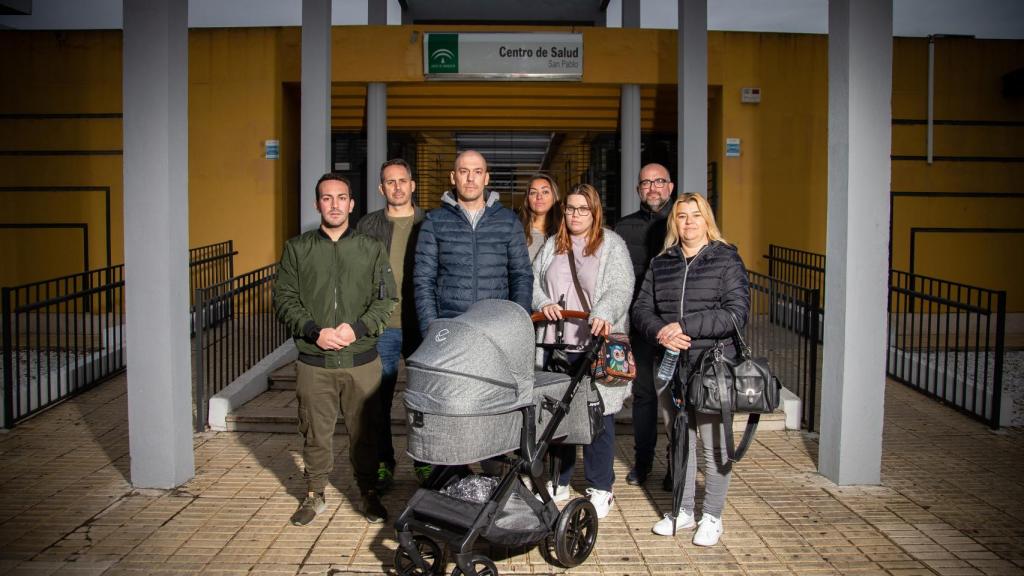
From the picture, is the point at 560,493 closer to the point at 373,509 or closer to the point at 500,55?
the point at 373,509

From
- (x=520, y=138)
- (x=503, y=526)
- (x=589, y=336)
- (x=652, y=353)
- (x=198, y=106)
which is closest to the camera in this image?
(x=503, y=526)

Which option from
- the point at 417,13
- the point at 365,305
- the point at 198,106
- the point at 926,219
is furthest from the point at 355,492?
the point at 417,13

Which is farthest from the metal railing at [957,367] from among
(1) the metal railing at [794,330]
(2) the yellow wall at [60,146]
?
(2) the yellow wall at [60,146]

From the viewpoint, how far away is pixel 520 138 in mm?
15398

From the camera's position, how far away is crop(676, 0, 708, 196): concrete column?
10.5 m

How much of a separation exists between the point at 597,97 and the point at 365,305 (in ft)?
29.5

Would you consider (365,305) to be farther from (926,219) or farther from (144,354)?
(926,219)

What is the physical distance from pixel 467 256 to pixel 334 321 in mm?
809

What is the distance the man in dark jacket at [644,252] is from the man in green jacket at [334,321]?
5.14 feet

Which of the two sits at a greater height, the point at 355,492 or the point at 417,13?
the point at 417,13

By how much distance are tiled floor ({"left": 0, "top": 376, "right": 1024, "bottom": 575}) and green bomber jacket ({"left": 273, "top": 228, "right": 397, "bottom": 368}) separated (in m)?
1.00

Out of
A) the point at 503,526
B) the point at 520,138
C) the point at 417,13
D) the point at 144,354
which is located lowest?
the point at 503,526

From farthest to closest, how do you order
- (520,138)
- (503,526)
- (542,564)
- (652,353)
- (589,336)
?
1. (520,138)
2. (652,353)
3. (589,336)
4. (542,564)
5. (503,526)

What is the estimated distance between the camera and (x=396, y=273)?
16.2ft
